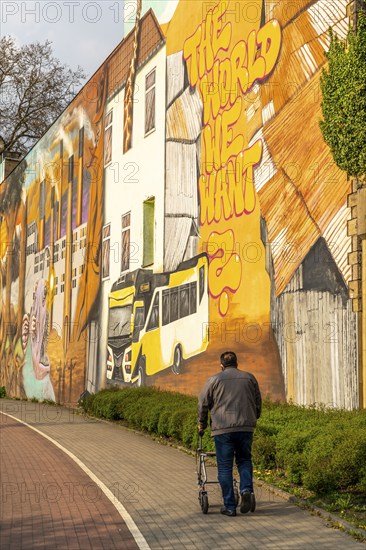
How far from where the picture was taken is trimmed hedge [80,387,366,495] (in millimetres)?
9672

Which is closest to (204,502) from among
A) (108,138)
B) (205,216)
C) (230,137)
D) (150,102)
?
(230,137)

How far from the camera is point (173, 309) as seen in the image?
73.9 feet

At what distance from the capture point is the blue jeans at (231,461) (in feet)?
29.7

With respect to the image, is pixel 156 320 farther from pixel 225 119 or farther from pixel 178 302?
pixel 225 119

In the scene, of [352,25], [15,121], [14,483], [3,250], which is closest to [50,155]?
[3,250]

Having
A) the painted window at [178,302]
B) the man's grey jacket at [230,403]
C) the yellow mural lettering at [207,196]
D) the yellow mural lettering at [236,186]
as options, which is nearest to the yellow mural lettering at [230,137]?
the yellow mural lettering at [236,186]

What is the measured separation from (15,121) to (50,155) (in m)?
17.7

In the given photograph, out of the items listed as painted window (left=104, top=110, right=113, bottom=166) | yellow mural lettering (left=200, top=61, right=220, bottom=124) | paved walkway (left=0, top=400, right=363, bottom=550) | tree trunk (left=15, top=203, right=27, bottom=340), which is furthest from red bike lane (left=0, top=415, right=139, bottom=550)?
tree trunk (left=15, top=203, right=27, bottom=340)

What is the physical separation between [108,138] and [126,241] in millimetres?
4916

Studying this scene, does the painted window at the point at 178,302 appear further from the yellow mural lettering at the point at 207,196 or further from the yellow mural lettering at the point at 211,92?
the yellow mural lettering at the point at 211,92

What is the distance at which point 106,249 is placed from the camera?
29141 millimetres

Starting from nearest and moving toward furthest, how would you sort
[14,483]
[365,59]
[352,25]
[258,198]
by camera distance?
1. [14,483]
2. [365,59]
3. [352,25]
4. [258,198]

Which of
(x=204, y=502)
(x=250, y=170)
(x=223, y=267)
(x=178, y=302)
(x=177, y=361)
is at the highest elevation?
(x=250, y=170)

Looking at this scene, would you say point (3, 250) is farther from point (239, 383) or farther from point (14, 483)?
point (239, 383)
